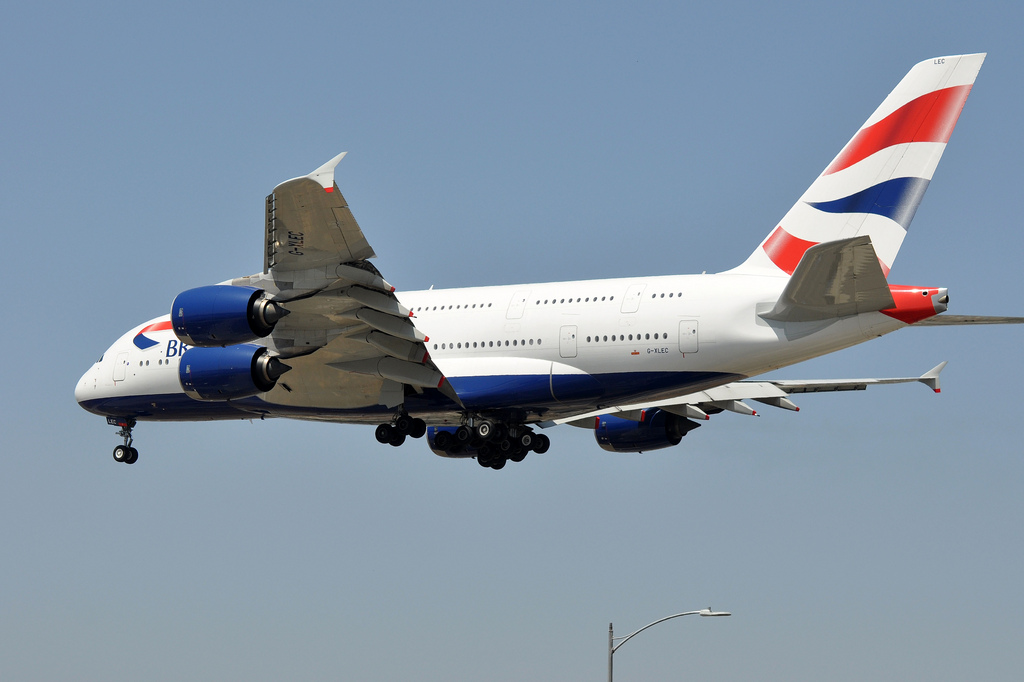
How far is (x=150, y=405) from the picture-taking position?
1345 inches

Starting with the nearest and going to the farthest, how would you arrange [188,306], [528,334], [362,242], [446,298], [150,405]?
1. [362,242]
2. [188,306]
3. [528,334]
4. [446,298]
5. [150,405]

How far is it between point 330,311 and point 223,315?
2224 mm

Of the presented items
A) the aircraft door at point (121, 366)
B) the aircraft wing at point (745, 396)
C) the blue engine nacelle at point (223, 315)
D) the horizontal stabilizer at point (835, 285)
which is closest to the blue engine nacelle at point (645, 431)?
the aircraft wing at point (745, 396)

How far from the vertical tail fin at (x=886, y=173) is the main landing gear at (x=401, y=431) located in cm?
878

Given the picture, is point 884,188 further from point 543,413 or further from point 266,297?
point 266,297

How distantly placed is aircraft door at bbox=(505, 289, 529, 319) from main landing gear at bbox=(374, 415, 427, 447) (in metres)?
3.45

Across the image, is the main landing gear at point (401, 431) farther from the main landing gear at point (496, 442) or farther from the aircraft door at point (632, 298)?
Answer: the aircraft door at point (632, 298)

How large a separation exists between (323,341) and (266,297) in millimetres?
2045

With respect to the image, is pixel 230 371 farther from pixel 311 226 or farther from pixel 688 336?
pixel 688 336

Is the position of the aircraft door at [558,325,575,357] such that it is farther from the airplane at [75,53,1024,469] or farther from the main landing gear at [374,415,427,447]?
the main landing gear at [374,415,427,447]

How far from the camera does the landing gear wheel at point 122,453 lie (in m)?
36.1

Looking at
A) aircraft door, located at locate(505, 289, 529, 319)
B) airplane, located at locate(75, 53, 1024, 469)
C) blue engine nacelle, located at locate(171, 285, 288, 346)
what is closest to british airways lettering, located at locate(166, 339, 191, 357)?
airplane, located at locate(75, 53, 1024, 469)

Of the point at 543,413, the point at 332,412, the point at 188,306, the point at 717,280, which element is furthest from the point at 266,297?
the point at 717,280

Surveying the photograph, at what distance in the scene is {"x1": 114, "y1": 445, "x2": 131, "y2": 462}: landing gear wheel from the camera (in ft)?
119
